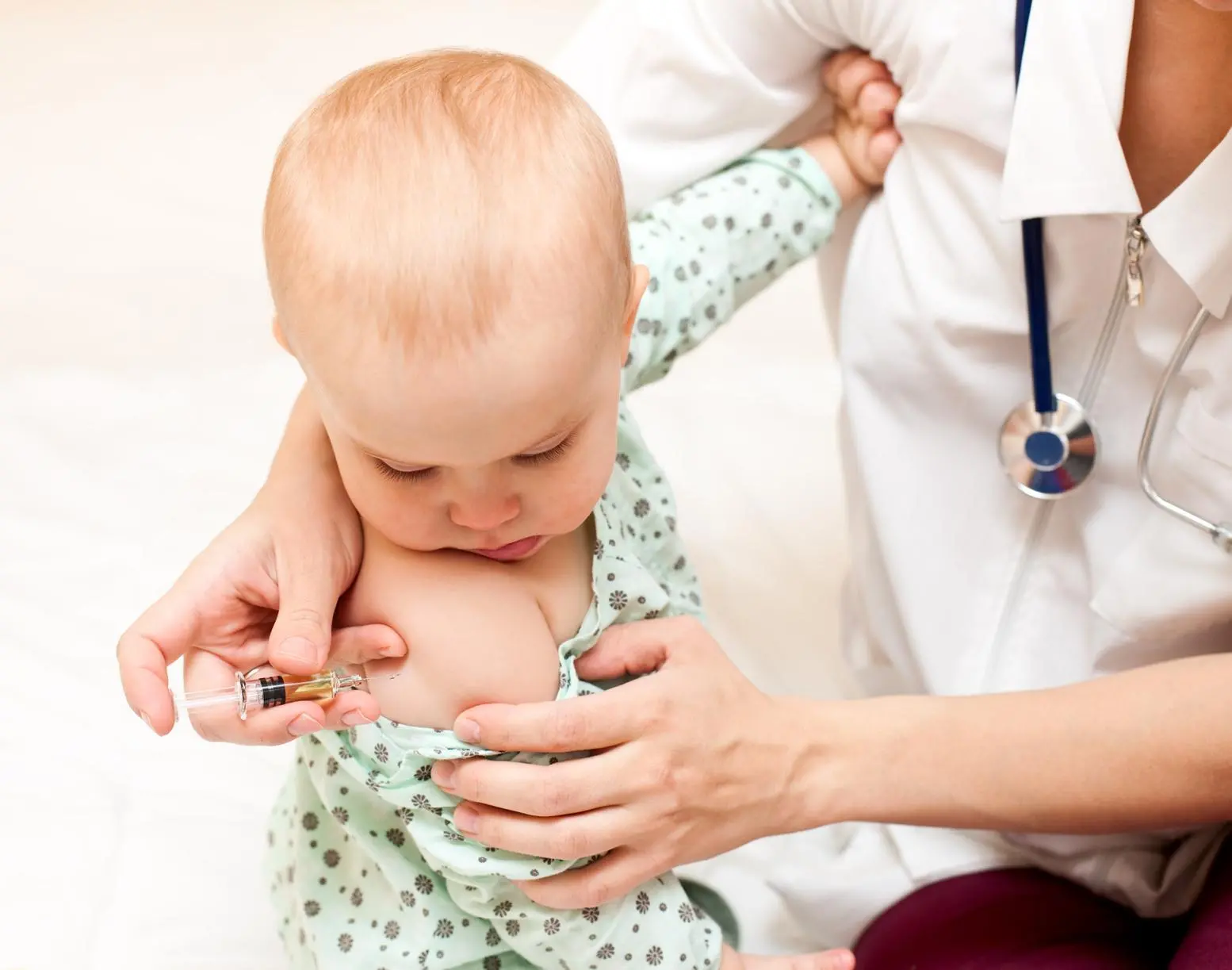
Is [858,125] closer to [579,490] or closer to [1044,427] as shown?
[1044,427]

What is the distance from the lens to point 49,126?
5.75 feet

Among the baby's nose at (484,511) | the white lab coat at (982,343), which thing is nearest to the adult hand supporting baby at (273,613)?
the baby's nose at (484,511)

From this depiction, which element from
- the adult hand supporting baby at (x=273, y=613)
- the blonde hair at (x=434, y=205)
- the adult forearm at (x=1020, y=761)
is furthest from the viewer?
the adult forearm at (x=1020, y=761)

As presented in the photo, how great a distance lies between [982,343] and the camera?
99cm

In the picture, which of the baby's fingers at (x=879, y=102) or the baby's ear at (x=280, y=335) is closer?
the baby's ear at (x=280, y=335)

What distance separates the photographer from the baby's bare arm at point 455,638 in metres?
0.78

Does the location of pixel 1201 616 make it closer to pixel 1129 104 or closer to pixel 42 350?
pixel 1129 104

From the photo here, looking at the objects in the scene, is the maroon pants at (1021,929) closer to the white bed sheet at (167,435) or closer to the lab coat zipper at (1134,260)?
the white bed sheet at (167,435)

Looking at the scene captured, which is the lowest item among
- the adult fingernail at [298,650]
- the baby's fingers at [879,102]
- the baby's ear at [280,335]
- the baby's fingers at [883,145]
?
the adult fingernail at [298,650]

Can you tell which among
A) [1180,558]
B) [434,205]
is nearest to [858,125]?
[1180,558]

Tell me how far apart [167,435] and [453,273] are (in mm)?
1039

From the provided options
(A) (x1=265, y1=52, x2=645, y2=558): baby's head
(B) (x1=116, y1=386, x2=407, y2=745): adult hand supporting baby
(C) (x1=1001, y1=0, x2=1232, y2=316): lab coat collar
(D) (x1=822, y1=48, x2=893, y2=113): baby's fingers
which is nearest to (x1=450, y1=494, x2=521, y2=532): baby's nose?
(A) (x1=265, y1=52, x2=645, y2=558): baby's head

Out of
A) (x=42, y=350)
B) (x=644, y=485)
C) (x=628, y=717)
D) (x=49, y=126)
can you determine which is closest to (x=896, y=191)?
(x=644, y=485)

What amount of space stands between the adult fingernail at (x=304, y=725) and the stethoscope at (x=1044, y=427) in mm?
547
